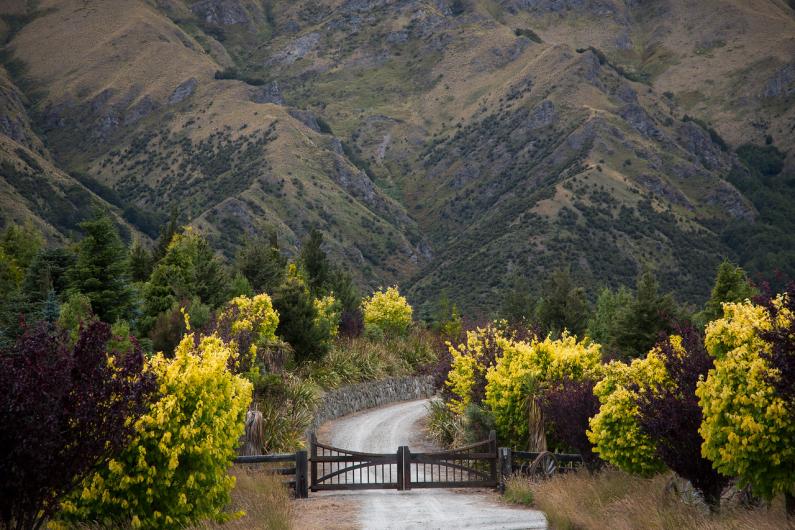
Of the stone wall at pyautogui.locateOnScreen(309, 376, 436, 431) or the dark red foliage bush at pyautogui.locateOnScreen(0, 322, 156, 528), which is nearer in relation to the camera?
the dark red foliage bush at pyautogui.locateOnScreen(0, 322, 156, 528)

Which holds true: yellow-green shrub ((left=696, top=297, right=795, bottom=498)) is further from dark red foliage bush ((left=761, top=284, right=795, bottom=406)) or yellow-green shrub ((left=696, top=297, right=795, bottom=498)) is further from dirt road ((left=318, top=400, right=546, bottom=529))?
dirt road ((left=318, top=400, right=546, bottom=529))

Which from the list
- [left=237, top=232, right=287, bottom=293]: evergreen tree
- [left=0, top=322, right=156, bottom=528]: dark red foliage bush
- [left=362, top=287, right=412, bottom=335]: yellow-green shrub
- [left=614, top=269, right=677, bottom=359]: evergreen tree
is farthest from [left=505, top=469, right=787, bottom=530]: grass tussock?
[left=362, top=287, right=412, bottom=335]: yellow-green shrub

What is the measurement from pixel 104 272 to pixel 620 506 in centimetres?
1921

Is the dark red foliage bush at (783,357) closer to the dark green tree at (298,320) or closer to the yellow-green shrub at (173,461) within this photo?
the yellow-green shrub at (173,461)

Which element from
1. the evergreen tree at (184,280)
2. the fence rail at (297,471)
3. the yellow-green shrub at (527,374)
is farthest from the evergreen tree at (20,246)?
the yellow-green shrub at (527,374)

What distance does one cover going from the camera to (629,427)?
1255cm

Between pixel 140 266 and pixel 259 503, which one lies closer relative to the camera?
pixel 259 503

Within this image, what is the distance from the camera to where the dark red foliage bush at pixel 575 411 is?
1597cm

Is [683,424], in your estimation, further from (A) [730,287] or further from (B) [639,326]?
(A) [730,287]

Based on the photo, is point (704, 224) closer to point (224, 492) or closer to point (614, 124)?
point (614, 124)

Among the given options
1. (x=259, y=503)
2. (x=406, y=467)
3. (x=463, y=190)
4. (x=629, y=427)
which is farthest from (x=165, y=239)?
(x=463, y=190)

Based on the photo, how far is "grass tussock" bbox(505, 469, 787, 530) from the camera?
988 cm

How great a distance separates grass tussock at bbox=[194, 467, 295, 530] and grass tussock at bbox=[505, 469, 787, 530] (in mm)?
4492

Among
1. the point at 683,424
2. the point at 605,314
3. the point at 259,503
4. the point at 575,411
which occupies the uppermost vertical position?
the point at 683,424
